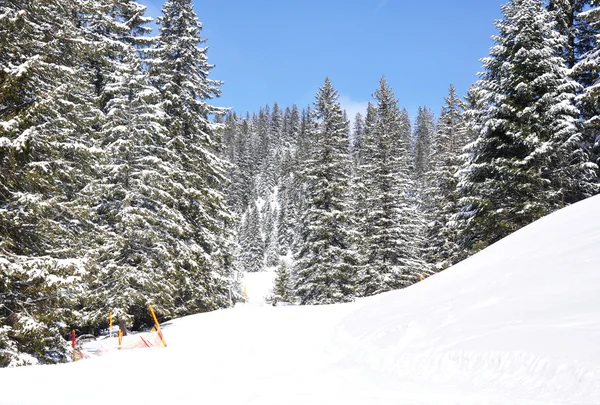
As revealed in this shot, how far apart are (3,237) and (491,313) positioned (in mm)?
10927

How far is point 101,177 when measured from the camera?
57.6ft

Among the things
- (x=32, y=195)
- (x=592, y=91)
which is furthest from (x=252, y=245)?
(x=32, y=195)

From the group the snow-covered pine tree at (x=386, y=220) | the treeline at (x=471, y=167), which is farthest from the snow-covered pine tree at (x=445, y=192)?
the snow-covered pine tree at (x=386, y=220)

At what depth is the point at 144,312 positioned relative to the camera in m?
18.2

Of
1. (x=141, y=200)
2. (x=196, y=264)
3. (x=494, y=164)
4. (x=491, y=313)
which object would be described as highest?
(x=494, y=164)

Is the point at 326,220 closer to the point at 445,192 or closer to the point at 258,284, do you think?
the point at 445,192

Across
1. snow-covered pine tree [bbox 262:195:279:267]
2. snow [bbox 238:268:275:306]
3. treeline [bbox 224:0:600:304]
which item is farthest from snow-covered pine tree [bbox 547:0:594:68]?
snow-covered pine tree [bbox 262:195:279:267]

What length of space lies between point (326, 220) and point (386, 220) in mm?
4958

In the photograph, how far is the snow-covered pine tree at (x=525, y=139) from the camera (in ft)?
55.9

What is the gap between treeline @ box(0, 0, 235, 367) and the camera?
1030 centimetres

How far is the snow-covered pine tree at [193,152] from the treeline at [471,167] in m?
3.72

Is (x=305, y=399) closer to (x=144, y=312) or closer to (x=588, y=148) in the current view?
(x=144, y=312)

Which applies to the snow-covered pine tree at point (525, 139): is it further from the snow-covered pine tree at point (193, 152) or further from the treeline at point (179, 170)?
the snow-covered pine tree at point (193, 152)

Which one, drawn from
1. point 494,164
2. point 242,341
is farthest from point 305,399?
point 494,164
